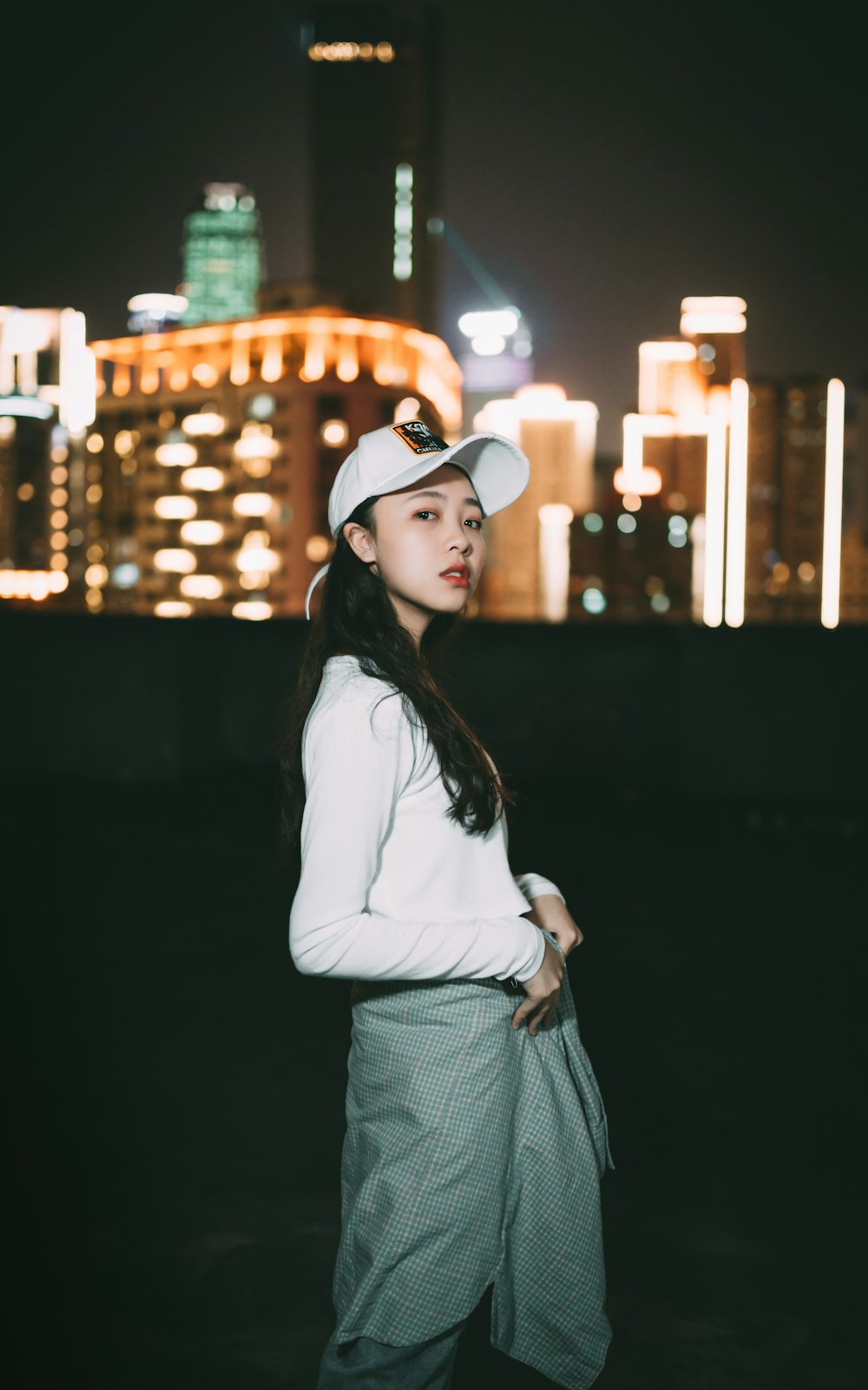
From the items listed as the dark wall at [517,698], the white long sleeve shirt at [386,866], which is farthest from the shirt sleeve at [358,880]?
the dark wall at [517,698]

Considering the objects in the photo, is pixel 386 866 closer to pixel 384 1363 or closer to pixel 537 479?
pixel 384 1363

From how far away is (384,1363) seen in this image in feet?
5.35

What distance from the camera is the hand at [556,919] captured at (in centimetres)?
178

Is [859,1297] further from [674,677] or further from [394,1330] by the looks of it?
[674,677]

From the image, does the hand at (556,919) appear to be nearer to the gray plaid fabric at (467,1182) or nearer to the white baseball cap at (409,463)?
the gray plaid fabric at (467,1182)

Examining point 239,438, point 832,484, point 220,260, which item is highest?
point 220,260

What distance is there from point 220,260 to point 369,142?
32121 mm

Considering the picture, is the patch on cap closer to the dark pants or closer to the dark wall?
the dark pants

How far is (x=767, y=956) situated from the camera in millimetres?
4641

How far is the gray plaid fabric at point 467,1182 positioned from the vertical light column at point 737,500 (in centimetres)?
9861

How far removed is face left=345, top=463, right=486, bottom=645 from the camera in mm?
1707

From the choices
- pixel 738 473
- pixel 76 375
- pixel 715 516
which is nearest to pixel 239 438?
pixel 76 375

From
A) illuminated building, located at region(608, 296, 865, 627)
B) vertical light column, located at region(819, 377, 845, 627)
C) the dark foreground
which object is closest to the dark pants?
the dark foreground

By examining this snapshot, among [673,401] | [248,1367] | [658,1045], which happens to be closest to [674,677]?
[658,1045]
